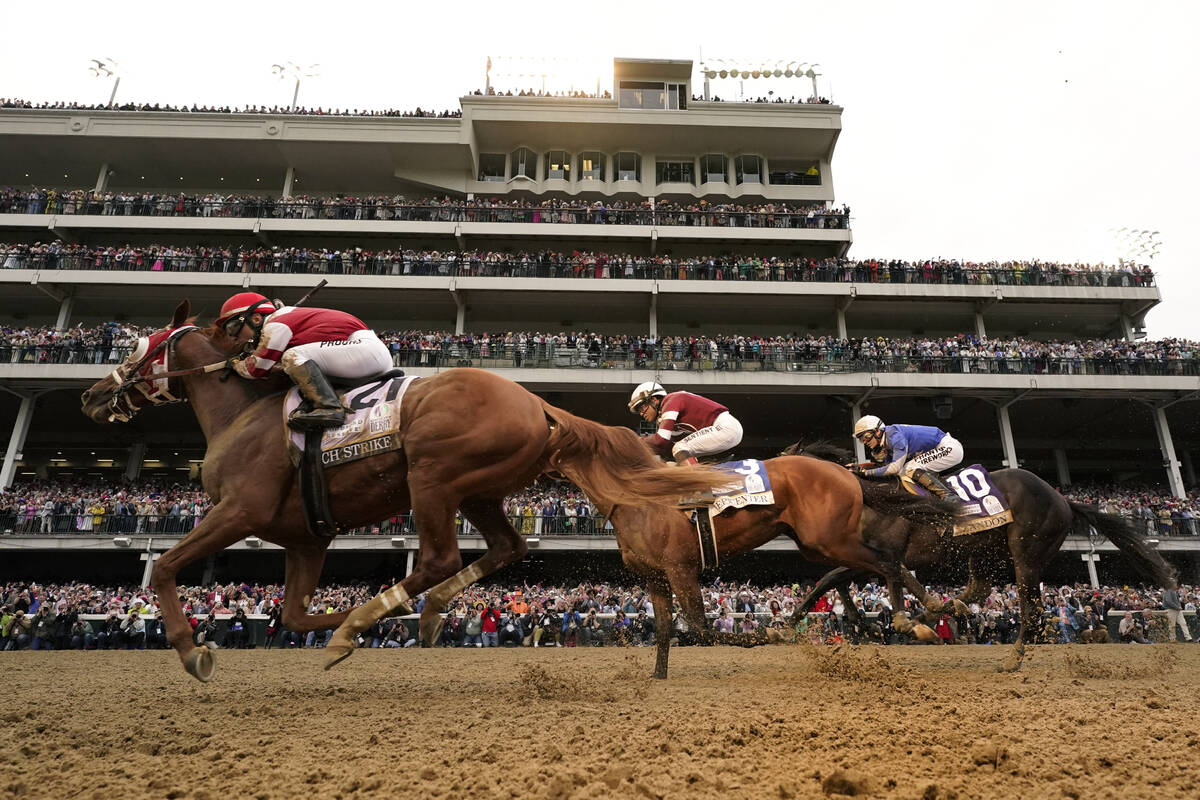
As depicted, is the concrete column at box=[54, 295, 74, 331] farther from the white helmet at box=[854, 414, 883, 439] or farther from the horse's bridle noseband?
the white helmet at box=[854, 414, 883, 439]

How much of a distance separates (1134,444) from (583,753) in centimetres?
3988

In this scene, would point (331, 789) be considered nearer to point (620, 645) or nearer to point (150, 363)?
point (150, 363)

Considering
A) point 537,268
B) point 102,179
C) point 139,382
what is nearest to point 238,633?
point 139,382

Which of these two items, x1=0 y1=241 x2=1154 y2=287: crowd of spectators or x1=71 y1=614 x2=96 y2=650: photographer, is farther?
x1=0 y1=241 x2=1154 y2=287: crowd of spectators

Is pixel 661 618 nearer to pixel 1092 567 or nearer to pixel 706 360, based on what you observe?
pixel 706 360

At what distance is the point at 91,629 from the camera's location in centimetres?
1655

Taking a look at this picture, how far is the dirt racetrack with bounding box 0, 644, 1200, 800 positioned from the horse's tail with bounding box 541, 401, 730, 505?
1470 mm

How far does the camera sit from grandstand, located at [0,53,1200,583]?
26.7 m

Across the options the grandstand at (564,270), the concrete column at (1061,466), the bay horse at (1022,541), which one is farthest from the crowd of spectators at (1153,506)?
the bay horse at (1022,541)

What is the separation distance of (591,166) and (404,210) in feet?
31.7

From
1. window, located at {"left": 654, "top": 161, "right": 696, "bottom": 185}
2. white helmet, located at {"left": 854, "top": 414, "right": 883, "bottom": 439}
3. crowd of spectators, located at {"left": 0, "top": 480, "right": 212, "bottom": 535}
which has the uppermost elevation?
window, located at {"left": 654, "top": 161, "right": 696, "bottom": 185}

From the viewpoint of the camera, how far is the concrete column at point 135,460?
30578mm

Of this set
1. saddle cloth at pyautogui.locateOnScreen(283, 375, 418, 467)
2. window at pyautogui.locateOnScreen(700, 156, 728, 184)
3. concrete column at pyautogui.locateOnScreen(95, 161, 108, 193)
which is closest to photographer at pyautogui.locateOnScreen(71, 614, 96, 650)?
saddle cloth at pyautogui.locateOnScreen(283, 375, 418, 467)

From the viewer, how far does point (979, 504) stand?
8.48 meters
